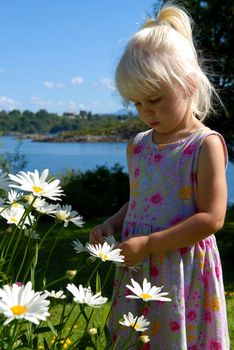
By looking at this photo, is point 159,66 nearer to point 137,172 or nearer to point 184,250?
point 137,172

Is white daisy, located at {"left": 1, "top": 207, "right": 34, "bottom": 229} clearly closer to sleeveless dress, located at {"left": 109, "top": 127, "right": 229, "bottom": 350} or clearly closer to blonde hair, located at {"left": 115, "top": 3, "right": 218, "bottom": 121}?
sleeveless dress, located at {"left": 109, "top": 127, "right": 229, "bottom": 350}

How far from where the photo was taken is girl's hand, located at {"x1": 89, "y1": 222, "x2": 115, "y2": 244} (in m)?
1.58

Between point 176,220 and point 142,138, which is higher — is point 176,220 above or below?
below

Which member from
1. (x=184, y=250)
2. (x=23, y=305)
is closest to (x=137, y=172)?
(x=184, y=250)

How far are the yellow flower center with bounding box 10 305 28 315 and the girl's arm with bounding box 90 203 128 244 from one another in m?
0.58

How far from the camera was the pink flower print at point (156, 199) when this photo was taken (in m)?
1.62

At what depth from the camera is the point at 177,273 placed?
154 cm

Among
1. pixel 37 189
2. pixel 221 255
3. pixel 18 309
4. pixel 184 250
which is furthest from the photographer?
pixel 221 255

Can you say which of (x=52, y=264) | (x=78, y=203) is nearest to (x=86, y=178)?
(x=78, y=203)

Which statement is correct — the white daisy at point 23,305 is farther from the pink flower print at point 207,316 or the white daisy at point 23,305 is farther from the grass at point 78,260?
the grass at point 78,260

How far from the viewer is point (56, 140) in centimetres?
3338

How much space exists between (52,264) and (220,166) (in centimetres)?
528

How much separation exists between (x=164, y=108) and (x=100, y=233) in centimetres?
40

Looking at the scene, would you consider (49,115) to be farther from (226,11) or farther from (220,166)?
(220,166)
